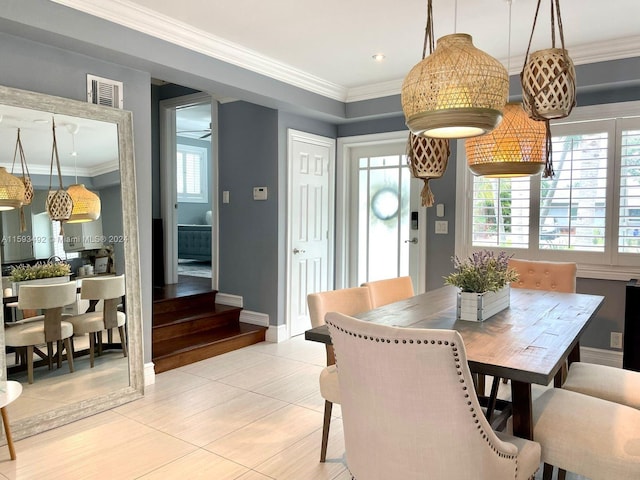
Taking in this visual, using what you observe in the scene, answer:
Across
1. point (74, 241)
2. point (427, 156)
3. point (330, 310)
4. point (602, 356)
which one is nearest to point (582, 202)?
point (602, 356)

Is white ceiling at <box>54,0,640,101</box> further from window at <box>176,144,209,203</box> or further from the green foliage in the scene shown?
window at <box>176,144,209,203</box>

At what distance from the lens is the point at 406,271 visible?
496cm

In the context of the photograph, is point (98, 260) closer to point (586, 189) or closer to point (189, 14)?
point (189, 14)

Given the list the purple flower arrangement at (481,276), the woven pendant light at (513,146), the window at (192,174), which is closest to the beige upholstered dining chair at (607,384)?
the purple flower arrangement at (481,276)

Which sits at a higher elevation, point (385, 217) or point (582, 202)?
point (582, 202)

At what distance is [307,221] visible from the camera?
4969 millimetres

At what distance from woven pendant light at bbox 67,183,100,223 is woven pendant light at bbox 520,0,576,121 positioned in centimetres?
264

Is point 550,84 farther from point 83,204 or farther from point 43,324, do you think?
point 43,324

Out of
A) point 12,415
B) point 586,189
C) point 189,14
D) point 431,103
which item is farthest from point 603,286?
point 12,415

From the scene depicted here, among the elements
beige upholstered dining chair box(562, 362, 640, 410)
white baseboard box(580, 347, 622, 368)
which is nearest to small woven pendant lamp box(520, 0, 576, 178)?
beige upholstered dining chair box(562, 362, 640, 410)

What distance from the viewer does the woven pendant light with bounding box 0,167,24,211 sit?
2.64m

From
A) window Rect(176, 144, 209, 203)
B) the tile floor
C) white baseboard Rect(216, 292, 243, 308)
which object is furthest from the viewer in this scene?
window Rect(176, 144, 209, 203)

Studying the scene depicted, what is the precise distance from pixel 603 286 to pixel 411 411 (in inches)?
129

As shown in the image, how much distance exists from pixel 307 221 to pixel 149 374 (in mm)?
Answer: 2223
